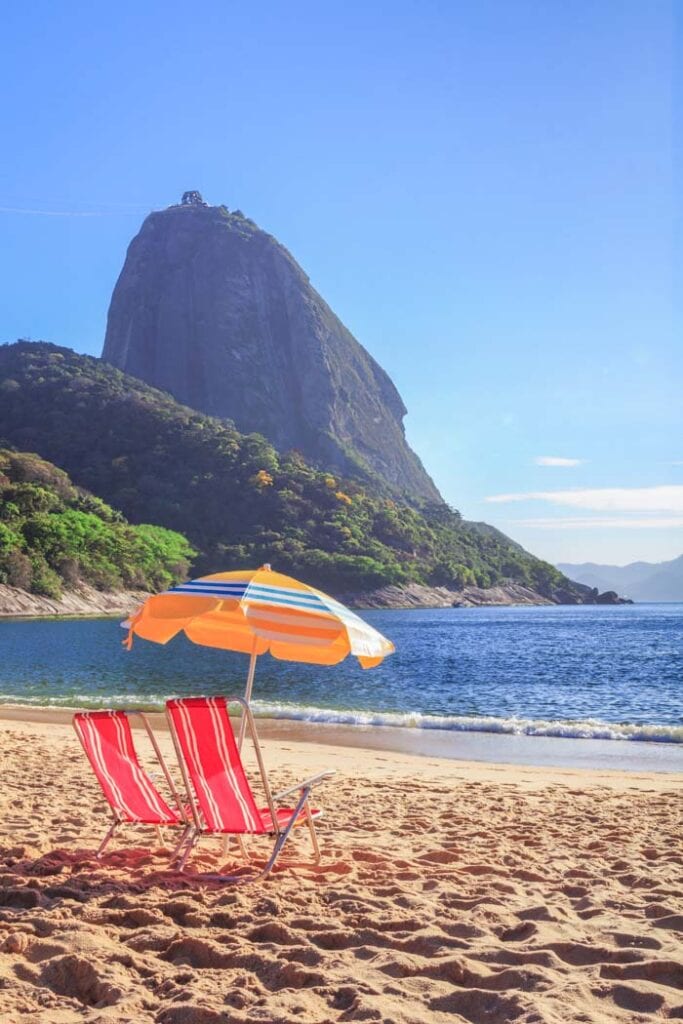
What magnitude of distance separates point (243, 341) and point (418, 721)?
→ 162 m

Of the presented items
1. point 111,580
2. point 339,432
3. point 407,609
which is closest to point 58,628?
point 111,580

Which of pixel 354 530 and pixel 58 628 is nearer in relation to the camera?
pixel 58 628

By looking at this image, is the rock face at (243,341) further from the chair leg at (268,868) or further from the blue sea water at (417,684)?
the chair leg at (268,868)

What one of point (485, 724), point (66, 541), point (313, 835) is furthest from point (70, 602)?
point (313, 835)

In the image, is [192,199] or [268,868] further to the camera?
[192,199]

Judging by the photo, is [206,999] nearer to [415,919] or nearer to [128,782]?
[415,919]

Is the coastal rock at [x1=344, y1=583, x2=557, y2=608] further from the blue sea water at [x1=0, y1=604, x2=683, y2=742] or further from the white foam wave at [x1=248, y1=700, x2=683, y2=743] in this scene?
the white foam wave at [x1=248, y1=700, x2=683, y2=743]

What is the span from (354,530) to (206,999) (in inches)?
3793

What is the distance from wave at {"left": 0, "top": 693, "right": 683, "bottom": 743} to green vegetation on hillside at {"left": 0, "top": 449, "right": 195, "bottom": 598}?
5072cm

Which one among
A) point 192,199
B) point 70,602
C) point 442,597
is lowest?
point 70,602

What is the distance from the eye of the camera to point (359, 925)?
4.08 metres

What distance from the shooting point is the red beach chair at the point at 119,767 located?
4965 mm

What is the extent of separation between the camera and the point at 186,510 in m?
96.9

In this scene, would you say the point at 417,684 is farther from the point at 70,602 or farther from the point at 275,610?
the point at 70,602
